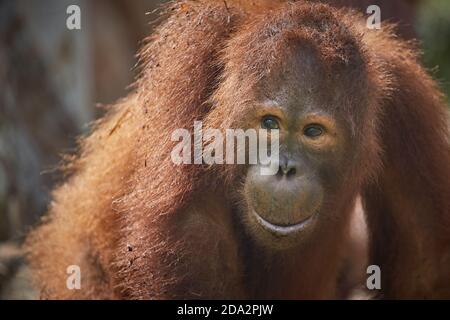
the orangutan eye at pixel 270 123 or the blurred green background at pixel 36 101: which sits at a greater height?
the blurred green background at pixel 36 101

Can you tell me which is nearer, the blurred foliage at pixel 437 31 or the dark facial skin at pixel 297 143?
the dark facial skin at pixel 297 143

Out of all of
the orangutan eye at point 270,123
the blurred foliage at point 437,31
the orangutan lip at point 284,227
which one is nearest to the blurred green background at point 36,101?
the blurred foliage at point 437,31

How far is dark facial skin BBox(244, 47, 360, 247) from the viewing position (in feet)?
15.4

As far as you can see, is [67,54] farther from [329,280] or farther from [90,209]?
[329,280]

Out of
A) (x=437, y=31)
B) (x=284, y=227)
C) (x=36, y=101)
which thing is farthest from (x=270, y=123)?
(x=437, y=31)

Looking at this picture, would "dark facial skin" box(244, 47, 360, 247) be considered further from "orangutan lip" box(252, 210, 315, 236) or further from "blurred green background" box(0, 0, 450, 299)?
"blurred green background" box(0, 0, 450, 299)

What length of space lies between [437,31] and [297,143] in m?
6.31

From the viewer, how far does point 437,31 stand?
10.5 metres

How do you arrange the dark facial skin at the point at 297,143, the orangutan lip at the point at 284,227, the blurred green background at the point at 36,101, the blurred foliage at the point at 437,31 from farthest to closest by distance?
the blurred foliage at the point at 437,31
the blurred green background at the point at 36,101
the orangutan lip at the point at 284,227
the dark facial skin at the point at 297,143

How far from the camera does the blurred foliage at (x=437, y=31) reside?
394 inches

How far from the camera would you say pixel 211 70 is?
5078 mm

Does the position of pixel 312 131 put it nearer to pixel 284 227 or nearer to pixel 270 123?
pixel 270 123

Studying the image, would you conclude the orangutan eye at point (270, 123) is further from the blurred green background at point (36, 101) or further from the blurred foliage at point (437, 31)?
the blurred foliage at point (437, 31)
